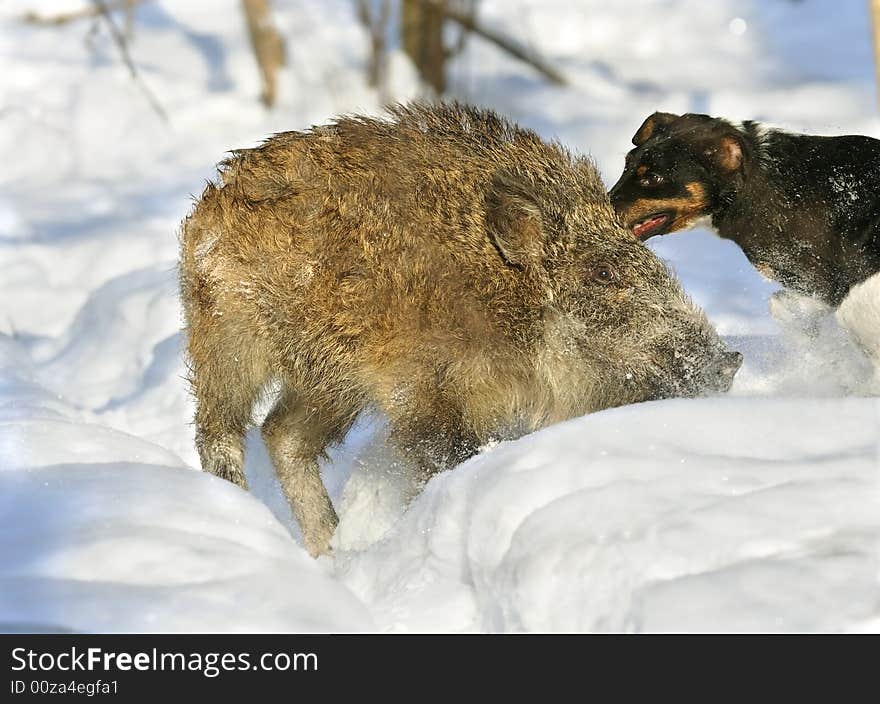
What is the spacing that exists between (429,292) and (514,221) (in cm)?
40

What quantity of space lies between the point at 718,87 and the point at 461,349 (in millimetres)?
8403

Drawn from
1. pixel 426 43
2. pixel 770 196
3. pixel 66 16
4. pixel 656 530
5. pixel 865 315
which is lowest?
pixel 656 530

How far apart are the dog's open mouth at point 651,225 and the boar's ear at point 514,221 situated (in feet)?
2.18

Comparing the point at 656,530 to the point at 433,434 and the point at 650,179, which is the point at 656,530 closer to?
the point at 433,434

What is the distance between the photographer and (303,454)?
4914 millimetres

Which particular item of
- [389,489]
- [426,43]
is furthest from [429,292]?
[426,43]

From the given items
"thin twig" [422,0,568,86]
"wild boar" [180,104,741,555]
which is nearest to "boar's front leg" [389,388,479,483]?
"wild boar" [180,104,741,555]

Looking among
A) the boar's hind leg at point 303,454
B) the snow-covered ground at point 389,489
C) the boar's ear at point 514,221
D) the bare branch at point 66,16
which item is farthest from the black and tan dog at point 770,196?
the bare branch at point 66,16

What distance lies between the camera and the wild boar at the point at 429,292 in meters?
4.17

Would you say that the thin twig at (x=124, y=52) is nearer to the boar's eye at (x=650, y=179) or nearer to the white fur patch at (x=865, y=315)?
the boar's eye at (x=650, y=179)
